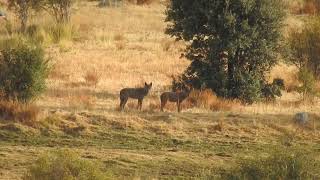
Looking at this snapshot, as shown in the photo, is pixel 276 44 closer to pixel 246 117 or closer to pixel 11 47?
pixel 246 117

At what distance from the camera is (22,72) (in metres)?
22.3

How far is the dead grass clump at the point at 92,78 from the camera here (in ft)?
92.0

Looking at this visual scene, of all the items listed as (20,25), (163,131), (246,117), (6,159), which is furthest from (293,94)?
(20,25)

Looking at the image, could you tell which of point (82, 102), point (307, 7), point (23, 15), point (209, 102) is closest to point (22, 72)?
point (82, 102)

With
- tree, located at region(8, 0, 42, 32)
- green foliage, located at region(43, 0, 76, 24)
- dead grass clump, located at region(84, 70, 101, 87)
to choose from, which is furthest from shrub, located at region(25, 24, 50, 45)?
dead grass clump, located at region(84, 70, 101, 87)

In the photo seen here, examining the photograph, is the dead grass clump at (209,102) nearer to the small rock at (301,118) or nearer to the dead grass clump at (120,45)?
the small rock at (301,118)

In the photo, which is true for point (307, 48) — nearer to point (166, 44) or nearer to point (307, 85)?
point (307, 85)

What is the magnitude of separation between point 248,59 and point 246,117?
179 inches

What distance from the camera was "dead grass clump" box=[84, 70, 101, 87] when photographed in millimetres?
28031

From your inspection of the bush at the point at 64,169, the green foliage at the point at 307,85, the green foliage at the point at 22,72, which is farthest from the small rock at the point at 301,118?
the bush at the point at 64,169

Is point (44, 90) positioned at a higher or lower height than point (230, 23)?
lower

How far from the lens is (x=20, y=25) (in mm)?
41781

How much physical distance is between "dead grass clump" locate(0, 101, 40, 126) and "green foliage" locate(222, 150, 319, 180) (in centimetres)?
832

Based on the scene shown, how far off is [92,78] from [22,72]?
669 cm
